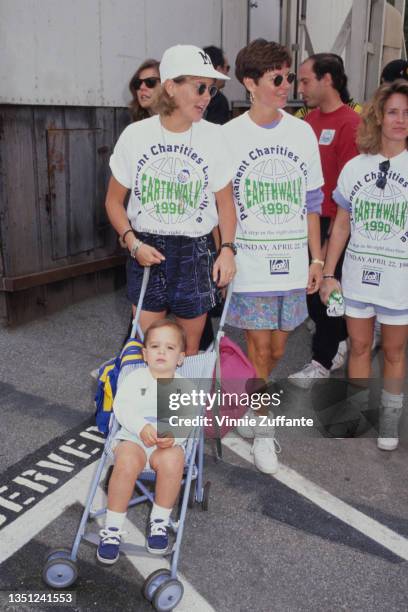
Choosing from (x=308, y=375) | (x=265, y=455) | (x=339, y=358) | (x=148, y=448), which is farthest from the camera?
(x=339, y=358)

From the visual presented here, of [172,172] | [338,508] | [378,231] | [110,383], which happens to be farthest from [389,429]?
[172,172]

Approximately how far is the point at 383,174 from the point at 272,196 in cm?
65

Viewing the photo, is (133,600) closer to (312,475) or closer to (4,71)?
(312,475)

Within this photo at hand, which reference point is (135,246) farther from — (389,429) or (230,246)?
(389,429)

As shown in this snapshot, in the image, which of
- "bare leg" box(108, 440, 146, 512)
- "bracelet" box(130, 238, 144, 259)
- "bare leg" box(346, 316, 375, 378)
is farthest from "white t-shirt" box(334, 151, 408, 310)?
"bare leg" box(108, 440, 146, 512)

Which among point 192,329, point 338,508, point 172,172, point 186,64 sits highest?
point 186,64

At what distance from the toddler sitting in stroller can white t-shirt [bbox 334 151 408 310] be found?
1305 millimetres

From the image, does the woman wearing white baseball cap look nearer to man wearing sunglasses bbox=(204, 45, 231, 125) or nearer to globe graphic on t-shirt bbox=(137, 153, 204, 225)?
globe graphic on t-shirt bbox=(137, 153, 204, 225)

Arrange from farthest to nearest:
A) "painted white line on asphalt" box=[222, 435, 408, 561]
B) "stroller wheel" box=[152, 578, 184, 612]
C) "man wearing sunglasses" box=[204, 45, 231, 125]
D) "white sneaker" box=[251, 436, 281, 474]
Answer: "man wearing sunglasses" box=[204, 45, 231, 125] → "white sneaker" box=[251, 436, 281, 474] → "painted white line on asphalt" box=[222, 435, 408, 561] → "stroller wheel" box=[152, 578, 184, 612]

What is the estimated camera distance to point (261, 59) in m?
3.46

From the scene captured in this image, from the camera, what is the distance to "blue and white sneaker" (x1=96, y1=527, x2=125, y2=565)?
2.83m

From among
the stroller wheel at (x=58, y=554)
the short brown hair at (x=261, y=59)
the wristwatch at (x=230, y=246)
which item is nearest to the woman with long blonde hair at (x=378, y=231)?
the short brown hair at (x=261, y=59)

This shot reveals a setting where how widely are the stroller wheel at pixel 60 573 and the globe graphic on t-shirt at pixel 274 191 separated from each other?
2008 mm

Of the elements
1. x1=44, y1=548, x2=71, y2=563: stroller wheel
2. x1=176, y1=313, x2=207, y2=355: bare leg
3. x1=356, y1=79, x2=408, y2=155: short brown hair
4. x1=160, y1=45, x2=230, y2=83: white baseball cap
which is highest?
x1=160, y1=45, x2=230, y2=83: white baseball cap
